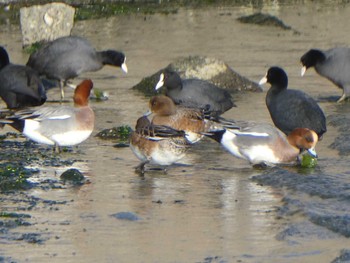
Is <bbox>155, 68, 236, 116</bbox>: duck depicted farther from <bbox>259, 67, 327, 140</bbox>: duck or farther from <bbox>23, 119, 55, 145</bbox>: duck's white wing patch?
<bbox>23, 119, 55, 145</bbox>: duck's white wing patch

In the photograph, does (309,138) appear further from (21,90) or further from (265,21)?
(265,21)

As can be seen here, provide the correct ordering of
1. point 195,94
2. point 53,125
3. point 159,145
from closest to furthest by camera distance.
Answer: point 159,145 < point 53,125 < point 195,94

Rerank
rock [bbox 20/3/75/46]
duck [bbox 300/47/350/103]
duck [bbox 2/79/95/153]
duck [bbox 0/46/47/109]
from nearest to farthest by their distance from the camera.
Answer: duck [bbox 2/79/95/153], duck [bbox 0/46/47/109], duck [bbox 300/47/350/103], rock [bbox 20/3/75/46]

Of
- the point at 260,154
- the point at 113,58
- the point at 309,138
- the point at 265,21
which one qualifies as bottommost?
the point at 265,21

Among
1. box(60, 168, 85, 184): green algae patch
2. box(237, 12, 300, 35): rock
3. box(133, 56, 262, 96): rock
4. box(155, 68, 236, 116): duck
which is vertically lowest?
box(237, 12, 300, 35): rock

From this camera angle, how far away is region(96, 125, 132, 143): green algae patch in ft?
37.3

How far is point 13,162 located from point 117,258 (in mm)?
3412

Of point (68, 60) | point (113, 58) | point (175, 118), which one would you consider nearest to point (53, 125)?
point (175, 118)

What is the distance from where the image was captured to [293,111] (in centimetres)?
1136

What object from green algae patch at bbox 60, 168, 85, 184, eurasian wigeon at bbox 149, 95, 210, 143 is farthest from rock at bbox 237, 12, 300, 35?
green algae patch at bbox 60, 168, 85, 184

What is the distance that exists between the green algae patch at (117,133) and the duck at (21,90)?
68.9 inches

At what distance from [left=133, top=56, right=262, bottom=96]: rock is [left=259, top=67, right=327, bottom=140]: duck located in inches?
110

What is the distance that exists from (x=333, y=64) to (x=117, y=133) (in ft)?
14.3

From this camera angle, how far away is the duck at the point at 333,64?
47.4 feet
